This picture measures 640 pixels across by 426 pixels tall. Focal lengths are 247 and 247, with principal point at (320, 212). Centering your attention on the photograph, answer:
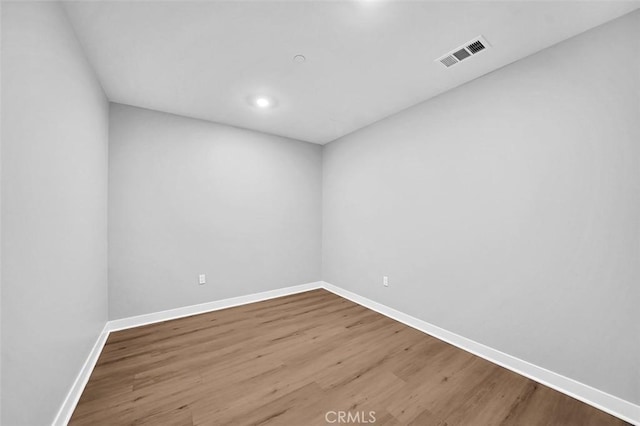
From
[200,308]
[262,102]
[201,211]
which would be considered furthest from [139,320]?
[262,102]

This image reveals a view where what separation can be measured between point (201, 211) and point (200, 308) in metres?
1.26

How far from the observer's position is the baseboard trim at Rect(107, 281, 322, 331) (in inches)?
108

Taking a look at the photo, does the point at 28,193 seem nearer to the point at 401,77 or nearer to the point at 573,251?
the point at 401,77

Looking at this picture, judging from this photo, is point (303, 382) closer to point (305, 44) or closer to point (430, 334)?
point (430, 334)

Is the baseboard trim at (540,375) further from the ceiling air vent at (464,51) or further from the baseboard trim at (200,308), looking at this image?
the ceiling air vent at (464,51)

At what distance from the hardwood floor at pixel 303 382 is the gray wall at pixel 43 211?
42 cm

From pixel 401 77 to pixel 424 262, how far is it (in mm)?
1893

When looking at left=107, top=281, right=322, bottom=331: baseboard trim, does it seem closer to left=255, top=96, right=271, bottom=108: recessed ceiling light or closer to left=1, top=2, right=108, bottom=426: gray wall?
left=1, top=2, right=108, bottom=426: gray wall

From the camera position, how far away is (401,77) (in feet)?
7.51

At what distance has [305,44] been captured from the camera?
186 centimetres

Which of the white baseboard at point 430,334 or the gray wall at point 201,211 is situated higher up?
the gray wall at point 201,211

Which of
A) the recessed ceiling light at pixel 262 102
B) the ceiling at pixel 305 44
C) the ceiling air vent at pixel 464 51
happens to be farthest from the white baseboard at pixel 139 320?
the ceiling air vent at pixel 464 51

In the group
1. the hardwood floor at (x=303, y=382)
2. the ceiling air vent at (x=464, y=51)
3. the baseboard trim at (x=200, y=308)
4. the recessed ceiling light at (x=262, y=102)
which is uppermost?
the ceiling air vent at (x=464, y=51)

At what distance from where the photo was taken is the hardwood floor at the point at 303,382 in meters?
1.54
